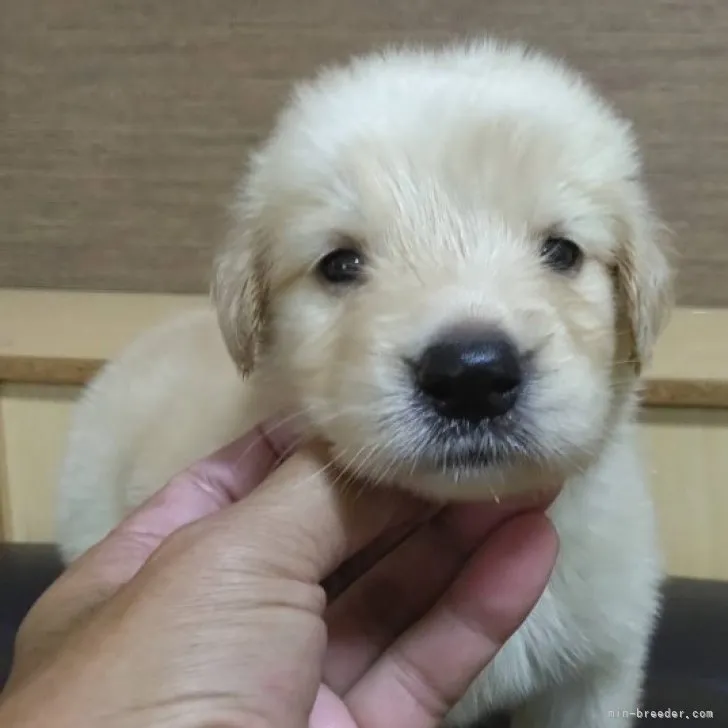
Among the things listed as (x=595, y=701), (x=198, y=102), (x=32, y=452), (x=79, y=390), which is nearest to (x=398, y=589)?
(x=595, y=701)

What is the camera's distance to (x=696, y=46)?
246 cm

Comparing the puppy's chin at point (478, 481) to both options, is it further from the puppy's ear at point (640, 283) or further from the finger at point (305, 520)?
the puppy's ear at point (640, 283)

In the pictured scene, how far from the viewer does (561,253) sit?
1317 millimetres

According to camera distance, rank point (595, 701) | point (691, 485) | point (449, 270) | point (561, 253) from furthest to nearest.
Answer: point (691, 485) → point (595, 701) → point (561, 253) → point (449, 270)

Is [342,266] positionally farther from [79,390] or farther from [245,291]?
[79,390]

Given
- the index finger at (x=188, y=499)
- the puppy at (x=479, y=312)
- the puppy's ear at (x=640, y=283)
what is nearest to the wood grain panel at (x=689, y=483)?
the puppy at (x=479, y=312)

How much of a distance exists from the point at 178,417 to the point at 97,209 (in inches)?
48.0

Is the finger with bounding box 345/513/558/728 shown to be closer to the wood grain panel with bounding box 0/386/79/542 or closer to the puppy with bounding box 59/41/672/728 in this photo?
the puppy with bounding box 59/41/672/728

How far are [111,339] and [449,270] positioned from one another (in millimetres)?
1504

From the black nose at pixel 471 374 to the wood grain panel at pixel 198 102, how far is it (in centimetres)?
165

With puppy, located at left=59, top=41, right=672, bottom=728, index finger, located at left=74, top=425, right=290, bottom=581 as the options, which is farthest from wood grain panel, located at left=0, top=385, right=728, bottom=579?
index finger, located at left=74, top=425, right=290, bottom=581

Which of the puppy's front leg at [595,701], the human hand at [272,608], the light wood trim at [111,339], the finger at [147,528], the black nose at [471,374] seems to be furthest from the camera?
the light wood trim at [111,339]

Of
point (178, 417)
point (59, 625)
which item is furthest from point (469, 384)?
point (178, 417)

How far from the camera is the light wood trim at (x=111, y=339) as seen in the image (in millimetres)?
2150
